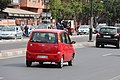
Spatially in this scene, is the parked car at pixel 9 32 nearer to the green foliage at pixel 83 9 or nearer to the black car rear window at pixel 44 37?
the black car rear window at pixel 44 37

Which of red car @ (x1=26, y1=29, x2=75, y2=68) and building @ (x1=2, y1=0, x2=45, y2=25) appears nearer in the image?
red car @ (x1=26, y1=29, x2=75, y2=68)

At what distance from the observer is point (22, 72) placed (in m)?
15.7

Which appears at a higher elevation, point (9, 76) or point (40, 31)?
point (40, 31)

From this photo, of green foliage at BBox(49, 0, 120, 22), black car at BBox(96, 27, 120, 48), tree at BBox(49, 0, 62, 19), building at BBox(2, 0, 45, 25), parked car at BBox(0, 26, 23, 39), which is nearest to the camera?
black car at BBox(96, 27, 120, 48)

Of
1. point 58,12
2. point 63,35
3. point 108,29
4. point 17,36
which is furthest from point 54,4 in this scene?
point 63,35

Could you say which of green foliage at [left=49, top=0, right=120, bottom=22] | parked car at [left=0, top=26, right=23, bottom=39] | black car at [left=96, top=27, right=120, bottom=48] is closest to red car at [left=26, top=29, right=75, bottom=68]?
black car at [left=96, top=27, right=120, bottom=48]

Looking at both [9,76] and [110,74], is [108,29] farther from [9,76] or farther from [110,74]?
[9,76]

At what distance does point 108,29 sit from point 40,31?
62.0 feet

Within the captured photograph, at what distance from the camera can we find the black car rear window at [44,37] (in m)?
18.0

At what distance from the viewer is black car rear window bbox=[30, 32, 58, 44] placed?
18.0m

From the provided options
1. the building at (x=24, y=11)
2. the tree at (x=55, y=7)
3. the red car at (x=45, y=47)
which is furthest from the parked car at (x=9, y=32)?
the tree at (x=55, y=7)

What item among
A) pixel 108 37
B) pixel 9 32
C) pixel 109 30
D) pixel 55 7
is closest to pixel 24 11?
pixel 55 7

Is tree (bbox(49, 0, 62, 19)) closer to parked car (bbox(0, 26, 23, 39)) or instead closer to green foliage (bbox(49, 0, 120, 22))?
green foliage (bbox(49, 0, 120, 22))

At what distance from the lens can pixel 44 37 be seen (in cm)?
1809
